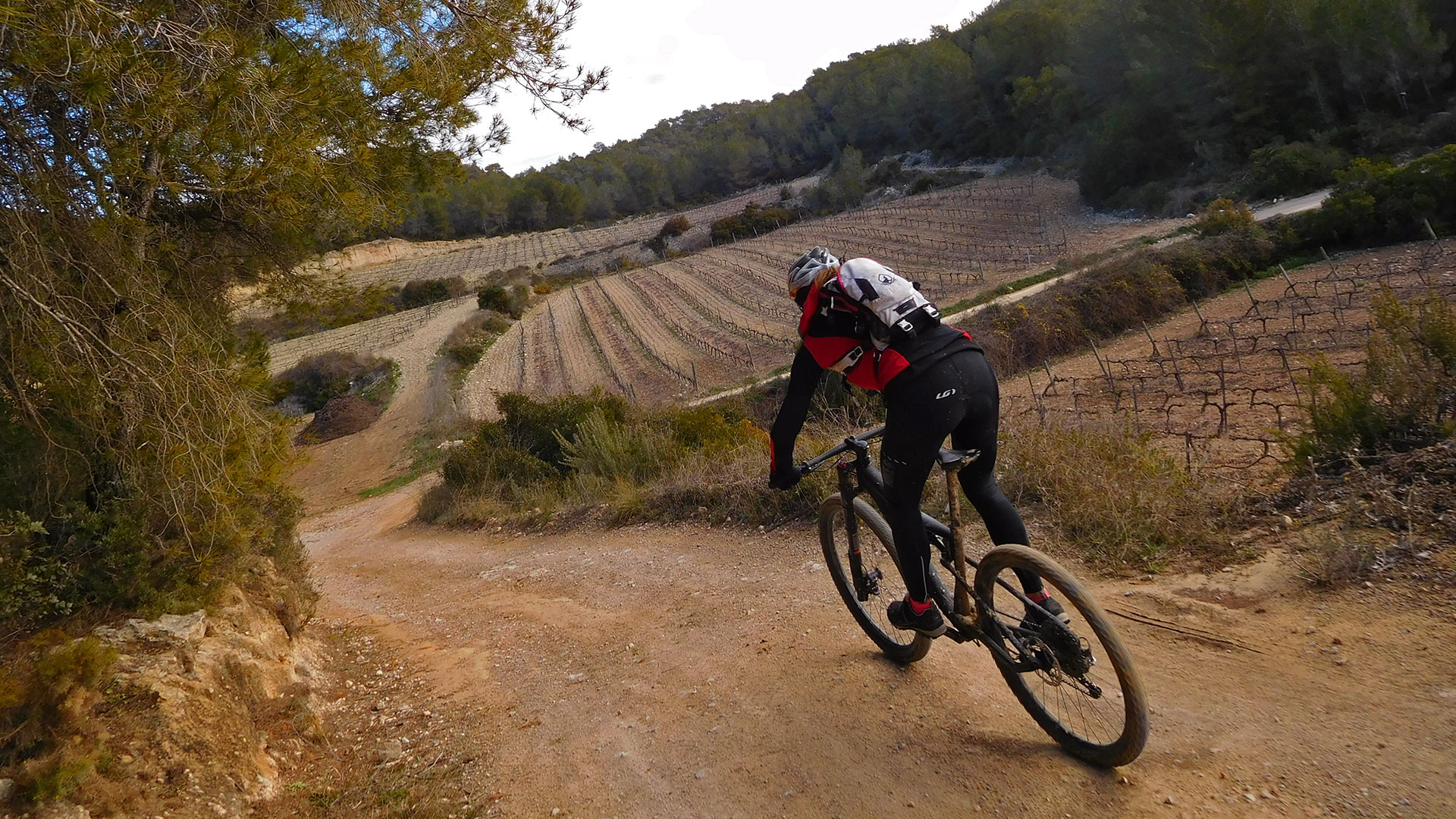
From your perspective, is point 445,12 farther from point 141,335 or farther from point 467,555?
point 467,555

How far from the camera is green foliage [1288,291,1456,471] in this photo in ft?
15.2

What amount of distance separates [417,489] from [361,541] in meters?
8.71

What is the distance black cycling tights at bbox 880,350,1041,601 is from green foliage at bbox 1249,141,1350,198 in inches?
1518

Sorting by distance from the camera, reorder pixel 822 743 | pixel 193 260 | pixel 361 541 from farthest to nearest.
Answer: pixel 361 541, pixel 193 260, pixel 822 743

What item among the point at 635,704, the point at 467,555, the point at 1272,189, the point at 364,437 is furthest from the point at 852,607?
the point at 1272,189

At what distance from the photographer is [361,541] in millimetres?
14406

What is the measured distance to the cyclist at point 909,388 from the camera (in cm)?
309

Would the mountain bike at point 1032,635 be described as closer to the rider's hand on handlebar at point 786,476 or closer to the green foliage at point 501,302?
the rider's hand on handlebar at point 786,476

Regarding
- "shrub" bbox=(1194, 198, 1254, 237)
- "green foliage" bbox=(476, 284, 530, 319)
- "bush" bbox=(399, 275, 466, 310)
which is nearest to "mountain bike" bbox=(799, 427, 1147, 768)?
"shrub" bbox=(1194, 198, 1254, 237)

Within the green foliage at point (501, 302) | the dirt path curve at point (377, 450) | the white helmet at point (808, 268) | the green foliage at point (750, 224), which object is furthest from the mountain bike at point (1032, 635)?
the green foliage at point (750, 224)

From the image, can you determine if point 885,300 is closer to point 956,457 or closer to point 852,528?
point 956,457

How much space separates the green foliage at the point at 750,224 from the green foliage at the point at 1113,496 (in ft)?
225

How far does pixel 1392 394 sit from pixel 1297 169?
120 ft

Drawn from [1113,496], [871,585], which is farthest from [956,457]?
[1113,496]
